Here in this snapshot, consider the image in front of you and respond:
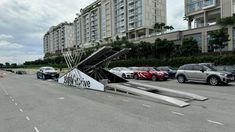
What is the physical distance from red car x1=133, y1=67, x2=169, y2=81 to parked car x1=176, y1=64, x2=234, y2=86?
337 cm

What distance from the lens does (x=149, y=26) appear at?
82.3 meters

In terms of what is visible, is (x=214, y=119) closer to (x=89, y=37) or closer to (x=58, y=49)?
(x=89, y=37)

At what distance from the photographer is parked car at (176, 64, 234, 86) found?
17.8 m

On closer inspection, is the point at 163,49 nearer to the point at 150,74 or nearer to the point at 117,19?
the point at 150,74

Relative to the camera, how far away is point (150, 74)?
25094 millimetres

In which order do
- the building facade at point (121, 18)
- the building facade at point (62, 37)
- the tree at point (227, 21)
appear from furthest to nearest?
1. the building facade at point (62, 37)
2. the building facade at point (121, 18)
3. the tree at point (227, 21)

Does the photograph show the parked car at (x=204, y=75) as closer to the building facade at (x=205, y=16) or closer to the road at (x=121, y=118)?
the road at (x=121, y=118)

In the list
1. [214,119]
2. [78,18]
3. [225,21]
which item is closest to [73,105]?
[214,119]

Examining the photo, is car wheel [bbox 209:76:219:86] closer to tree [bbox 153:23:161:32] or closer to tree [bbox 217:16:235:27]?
tree [bbox 217:16:235:27]

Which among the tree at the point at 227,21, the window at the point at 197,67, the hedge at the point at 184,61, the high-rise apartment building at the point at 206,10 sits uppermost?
the high-rise apartment building at the point at 206,10

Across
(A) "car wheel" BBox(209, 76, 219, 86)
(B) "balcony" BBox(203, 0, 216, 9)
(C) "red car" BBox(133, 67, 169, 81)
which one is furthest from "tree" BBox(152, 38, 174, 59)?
(A) "car wheel" BBox(209, 76, 219, 86)

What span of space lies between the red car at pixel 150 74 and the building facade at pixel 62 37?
12142 cm

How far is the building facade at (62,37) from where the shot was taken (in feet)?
519

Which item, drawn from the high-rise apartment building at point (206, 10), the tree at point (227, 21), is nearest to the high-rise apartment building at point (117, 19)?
the high-rise apartment building at point (206, 10)
